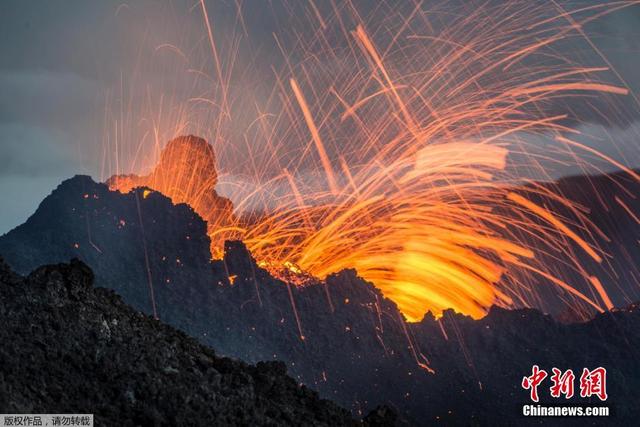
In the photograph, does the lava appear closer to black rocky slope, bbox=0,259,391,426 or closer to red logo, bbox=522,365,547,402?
red logo, bbox=522,365,547,402

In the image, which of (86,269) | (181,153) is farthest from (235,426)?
(181,153)

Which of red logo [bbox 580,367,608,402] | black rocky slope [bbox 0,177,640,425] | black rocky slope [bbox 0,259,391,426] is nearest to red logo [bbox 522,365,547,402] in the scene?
black rocky slope [bbox 0,177,640,425]

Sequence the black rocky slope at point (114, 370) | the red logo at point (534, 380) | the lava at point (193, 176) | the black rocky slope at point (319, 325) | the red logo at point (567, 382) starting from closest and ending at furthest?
the black rocky slope at point (114, 370) → the black rocky slope at point (319, 325) → the red logo at point (534, 380) → the red logo at point (567, 382) → the lava at point (193, 176)

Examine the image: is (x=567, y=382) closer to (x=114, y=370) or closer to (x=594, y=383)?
(x=594, y=383)

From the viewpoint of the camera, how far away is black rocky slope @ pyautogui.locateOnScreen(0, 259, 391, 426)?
42.8 feet

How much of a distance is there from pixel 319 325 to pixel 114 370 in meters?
29.7

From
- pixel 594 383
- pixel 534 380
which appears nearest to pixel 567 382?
pixel 534 380

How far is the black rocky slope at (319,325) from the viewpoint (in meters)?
40.2

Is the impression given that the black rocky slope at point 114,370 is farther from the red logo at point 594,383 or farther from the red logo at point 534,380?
the red logo at point 594,383

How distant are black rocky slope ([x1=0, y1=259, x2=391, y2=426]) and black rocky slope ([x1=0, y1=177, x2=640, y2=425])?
2173cm

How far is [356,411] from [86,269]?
2403 centimetres

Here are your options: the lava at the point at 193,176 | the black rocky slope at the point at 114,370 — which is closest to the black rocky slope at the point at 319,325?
the lava at the point at 193,176

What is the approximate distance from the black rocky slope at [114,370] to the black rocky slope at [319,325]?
2173 centimetres

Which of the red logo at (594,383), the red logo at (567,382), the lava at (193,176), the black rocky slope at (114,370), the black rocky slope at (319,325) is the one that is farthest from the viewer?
the lava at (193,176)
